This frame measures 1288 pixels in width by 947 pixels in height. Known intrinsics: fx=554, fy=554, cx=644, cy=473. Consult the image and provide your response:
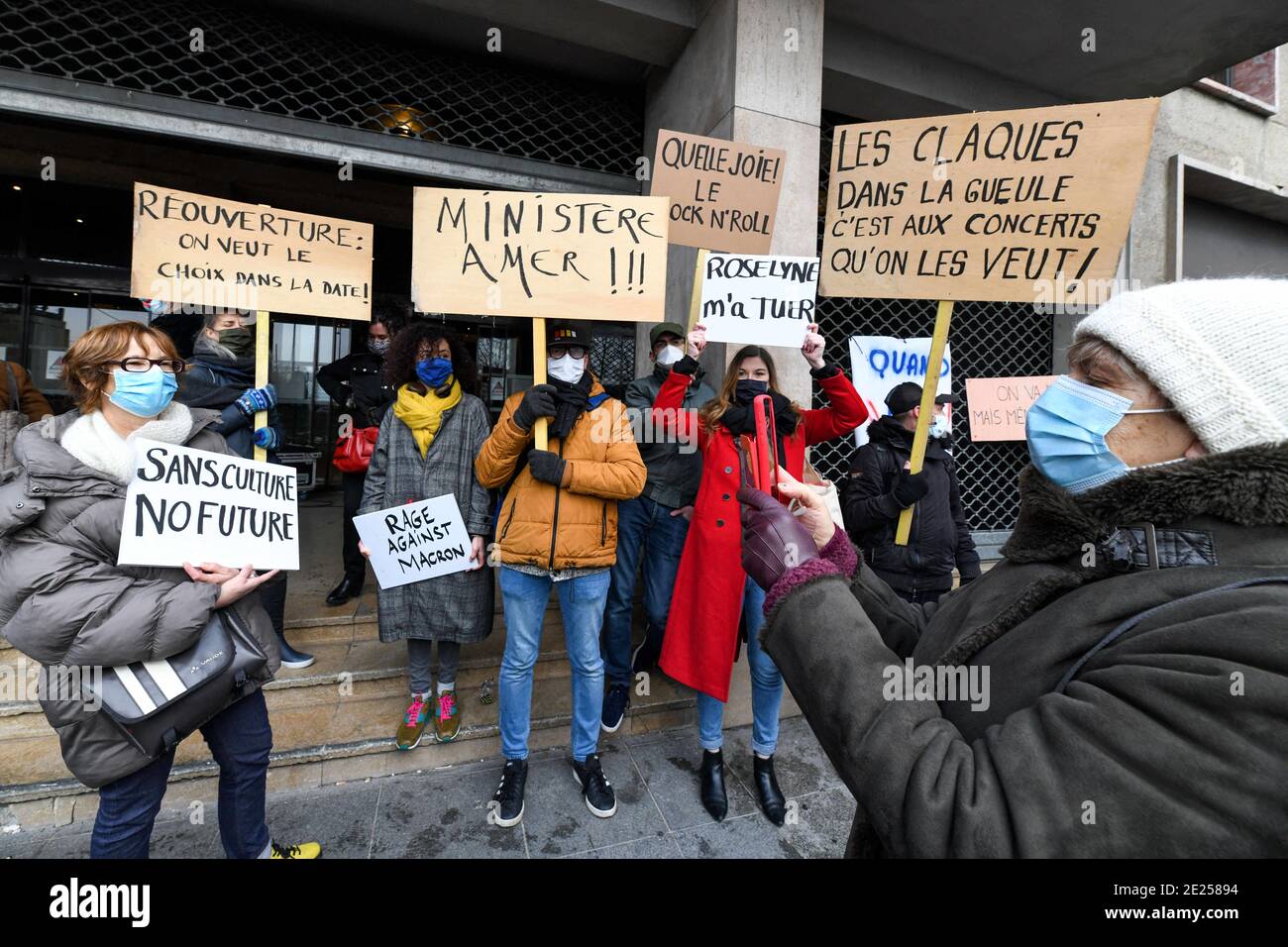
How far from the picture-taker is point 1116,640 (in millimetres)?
832

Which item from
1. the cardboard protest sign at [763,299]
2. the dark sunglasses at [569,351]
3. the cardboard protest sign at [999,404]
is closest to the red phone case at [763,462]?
the cardboard protest sign at [763,299]

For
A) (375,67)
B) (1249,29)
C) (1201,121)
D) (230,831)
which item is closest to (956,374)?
(1249,29)

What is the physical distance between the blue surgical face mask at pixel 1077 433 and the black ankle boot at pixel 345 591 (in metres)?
3.92

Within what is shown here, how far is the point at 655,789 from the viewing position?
112 inches

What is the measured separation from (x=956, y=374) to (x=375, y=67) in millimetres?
5629

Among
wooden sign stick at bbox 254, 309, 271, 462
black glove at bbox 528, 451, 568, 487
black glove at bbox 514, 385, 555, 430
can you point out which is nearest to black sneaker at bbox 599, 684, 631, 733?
black glove at bbox 528, 451, 568, 487

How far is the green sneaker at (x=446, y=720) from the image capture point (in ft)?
9.65

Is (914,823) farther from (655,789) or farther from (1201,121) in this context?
(1201,121)

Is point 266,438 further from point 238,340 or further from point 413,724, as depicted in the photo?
point 413,724

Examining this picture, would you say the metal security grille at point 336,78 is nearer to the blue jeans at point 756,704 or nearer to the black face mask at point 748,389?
the black face mask at point 748,389

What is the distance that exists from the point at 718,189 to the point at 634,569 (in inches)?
83.3

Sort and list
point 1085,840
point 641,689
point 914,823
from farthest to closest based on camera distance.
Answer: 1. point 641,689
2. point 914,823
3. point 1085,840

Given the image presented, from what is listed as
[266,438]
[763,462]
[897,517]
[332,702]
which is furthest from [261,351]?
[897,517]

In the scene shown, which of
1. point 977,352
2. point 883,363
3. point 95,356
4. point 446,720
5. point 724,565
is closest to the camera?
point 95,356
